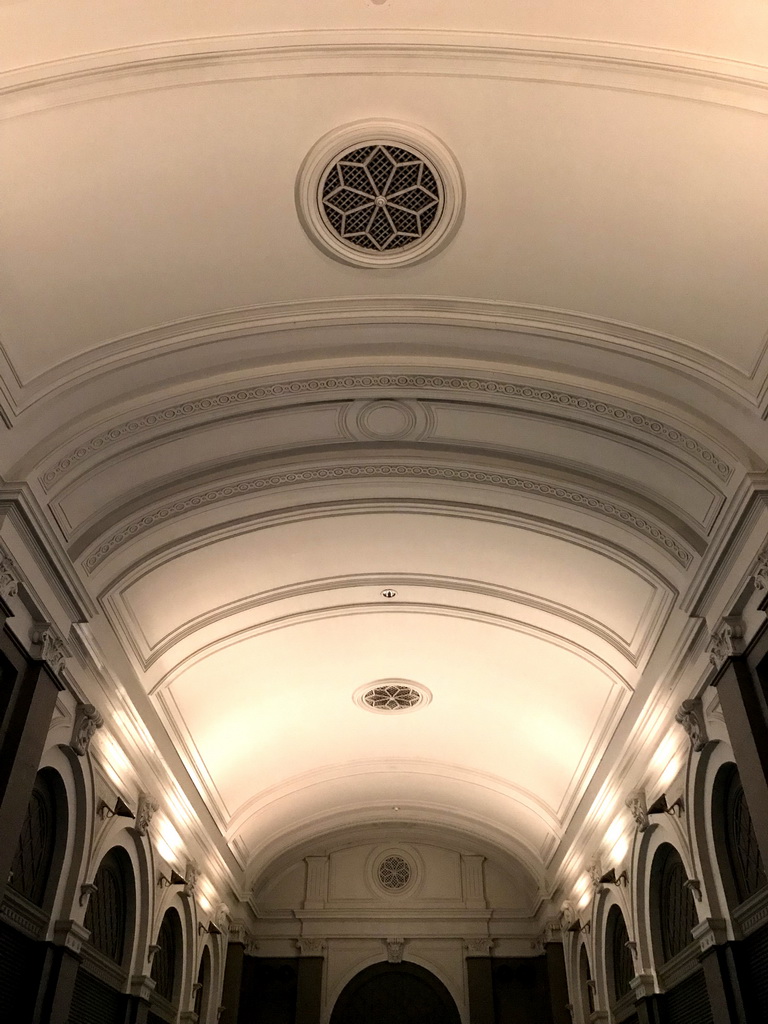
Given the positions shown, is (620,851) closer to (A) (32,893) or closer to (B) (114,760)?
(B) (114,760)

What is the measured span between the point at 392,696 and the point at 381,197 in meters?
8.95

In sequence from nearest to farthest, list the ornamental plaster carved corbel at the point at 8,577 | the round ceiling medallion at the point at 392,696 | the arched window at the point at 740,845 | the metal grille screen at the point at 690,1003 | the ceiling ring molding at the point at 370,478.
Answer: the ornamental plaster carved corbel at the point at 8,577
the arched window at the point at 740,845
the ceiling ring molding at the point at 370,478
the metal grille screen at the point at 690,1003
the round ceiling medallion at the point at 392,696

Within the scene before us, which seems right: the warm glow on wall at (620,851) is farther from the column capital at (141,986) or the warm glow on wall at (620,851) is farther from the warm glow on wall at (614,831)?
the column capital at (141,986)

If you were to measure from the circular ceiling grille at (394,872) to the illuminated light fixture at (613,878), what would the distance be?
6.79 metres

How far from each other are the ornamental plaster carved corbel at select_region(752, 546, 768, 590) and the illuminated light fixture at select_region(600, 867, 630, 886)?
6619mm

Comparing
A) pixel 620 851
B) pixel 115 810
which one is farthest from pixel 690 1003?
pixel 115 810

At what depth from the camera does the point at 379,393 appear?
811 cm

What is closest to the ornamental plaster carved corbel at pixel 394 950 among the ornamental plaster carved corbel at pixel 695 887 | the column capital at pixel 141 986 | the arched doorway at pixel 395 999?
the arched doorway at pixel 395 999

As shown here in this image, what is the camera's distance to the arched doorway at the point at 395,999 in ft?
56.7

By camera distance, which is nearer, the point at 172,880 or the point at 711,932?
the point at 711,932

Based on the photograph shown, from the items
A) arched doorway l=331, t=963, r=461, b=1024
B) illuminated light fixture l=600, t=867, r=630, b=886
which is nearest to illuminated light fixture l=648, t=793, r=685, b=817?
illuminated light fixture l=600, t=867, r=630, b=886

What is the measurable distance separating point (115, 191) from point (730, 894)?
29.0 ft

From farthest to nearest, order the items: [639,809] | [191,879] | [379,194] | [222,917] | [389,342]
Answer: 1. [222,917]
2. [191,879]
3. [639,809]
4. [389,342]
5. [379,194]

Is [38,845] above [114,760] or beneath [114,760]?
beneath
